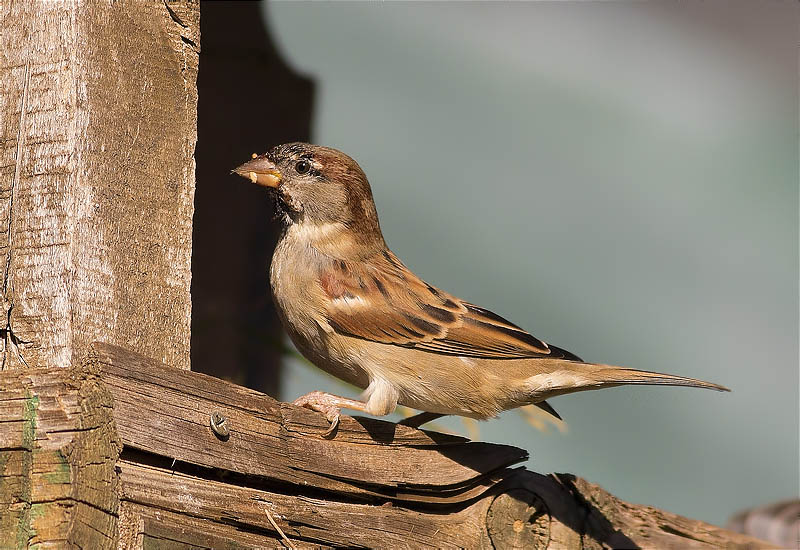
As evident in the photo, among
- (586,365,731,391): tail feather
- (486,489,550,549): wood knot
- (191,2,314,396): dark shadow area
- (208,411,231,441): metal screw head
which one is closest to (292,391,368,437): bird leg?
(208,411,231,441): metal screw head

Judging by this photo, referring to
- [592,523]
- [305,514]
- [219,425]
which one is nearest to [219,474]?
[219,425]

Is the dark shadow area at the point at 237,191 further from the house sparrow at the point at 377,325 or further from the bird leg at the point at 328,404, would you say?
the bird leg at the point at 328,404

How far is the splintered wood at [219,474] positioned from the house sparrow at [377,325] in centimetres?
39

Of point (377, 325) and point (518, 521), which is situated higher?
point (377, 325)

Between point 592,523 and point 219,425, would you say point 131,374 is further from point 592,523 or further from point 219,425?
point 592,523

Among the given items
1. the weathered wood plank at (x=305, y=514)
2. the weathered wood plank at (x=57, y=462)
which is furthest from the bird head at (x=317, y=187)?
the weathered wood plank at (x=57, y=462)

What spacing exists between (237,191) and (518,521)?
2372mm

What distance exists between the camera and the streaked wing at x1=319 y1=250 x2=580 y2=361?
3.23 metres

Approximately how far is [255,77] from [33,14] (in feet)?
7.69

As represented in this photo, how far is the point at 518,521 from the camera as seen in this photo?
2873 millimetres

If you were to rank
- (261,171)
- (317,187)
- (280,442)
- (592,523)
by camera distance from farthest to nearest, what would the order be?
(317,187) < (261,171) < (592,523) < (280,442)

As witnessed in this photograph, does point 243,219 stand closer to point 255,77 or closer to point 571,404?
point 255,77

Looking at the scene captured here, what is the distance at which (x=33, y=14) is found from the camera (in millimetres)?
2389

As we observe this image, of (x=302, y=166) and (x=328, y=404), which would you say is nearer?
(x=328, y=404)
